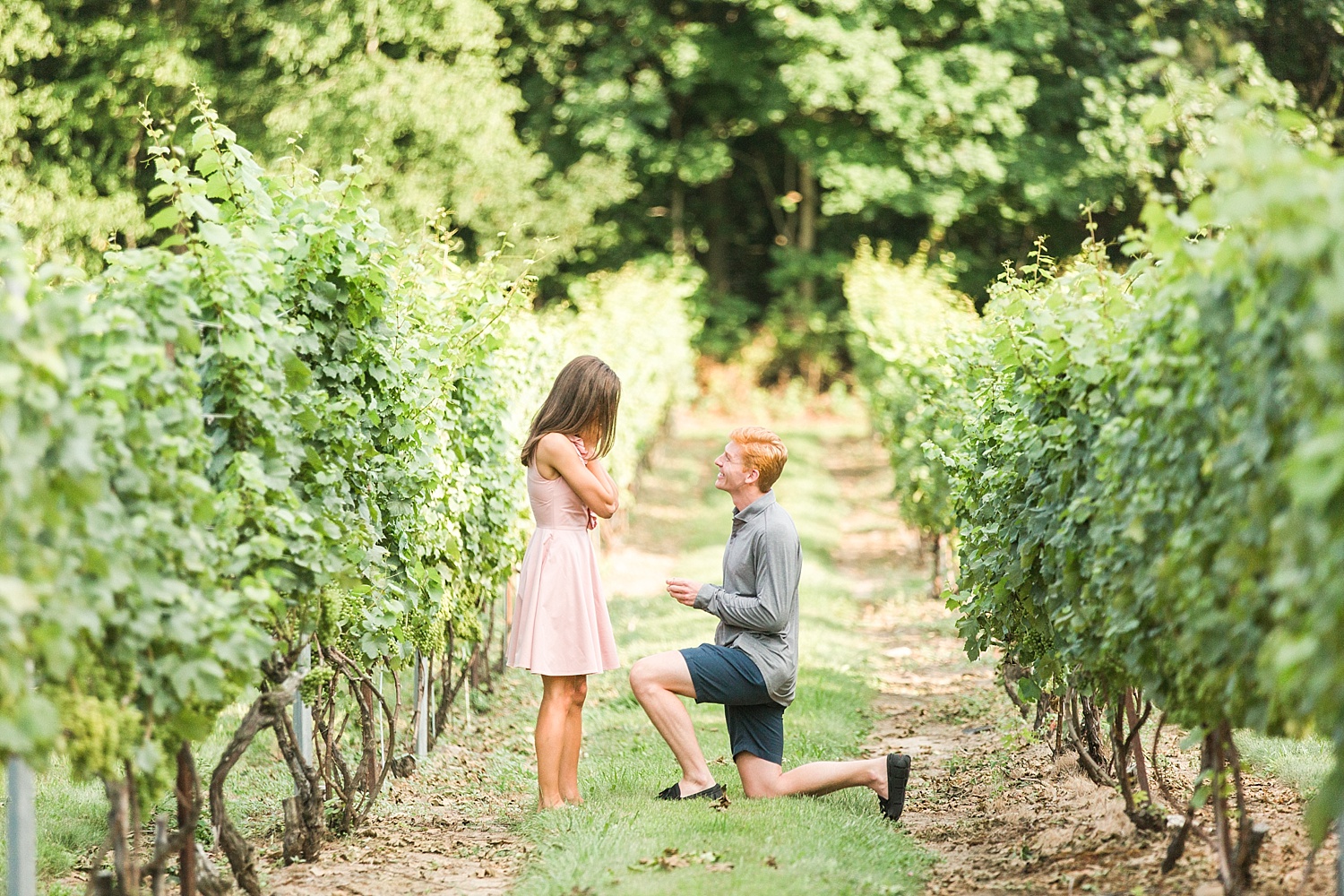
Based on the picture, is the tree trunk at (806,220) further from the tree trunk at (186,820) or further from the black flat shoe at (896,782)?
the tree trunk at (186,820)

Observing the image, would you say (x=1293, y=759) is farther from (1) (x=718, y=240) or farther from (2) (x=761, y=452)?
(1) (x=718, y=240)

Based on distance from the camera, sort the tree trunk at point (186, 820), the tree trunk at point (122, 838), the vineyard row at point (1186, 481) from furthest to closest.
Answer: the tree trunk at point (186, 820), the tree trunk at point (122, 838), the vineyard row at point (1186, 481)

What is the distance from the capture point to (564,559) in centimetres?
522

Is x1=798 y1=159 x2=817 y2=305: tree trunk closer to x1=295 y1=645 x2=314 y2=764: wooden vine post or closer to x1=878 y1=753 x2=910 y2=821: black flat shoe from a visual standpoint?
x1=878 y1=753 x2=910 y2=821: black flat shoe

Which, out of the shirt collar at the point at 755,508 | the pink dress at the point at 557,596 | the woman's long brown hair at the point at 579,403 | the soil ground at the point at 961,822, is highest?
the woman's long brown hair at the point at 579,403

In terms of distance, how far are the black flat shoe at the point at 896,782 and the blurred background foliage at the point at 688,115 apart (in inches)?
590

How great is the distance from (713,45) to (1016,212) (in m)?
7.76

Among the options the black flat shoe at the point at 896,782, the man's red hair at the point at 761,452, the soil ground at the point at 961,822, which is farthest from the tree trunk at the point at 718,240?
the black flat shoe at the point at 896,782

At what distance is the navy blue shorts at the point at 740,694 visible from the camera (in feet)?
17.0

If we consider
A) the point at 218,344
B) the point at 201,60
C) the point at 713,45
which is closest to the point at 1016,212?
the point at 713,45

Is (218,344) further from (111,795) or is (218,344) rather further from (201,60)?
(201,60)

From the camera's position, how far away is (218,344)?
3.91m

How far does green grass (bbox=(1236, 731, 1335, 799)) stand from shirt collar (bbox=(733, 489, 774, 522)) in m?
2.22

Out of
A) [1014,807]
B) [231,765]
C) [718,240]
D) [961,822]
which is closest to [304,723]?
[231,765]
